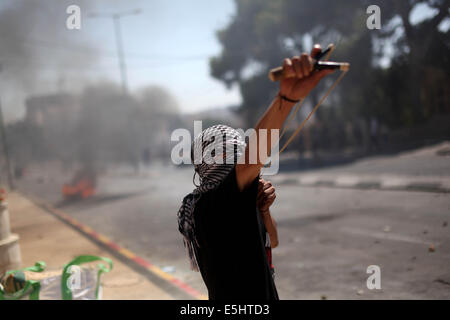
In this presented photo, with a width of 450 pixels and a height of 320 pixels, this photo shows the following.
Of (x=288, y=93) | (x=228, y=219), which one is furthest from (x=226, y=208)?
(x=288, y=93)

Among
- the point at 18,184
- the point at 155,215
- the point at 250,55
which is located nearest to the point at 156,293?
the point at 155,215

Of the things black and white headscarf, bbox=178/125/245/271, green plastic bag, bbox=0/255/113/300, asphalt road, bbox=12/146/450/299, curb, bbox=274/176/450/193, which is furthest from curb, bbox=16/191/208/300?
curb, bbox=274/176/450/193

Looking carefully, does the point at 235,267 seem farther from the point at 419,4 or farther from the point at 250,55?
the point at 250,55

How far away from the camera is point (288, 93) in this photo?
1111 mm

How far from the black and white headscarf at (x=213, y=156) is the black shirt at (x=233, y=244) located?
0.17ft

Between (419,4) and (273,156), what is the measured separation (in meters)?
1.89

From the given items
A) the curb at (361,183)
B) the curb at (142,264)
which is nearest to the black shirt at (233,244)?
the curb at (142,264)

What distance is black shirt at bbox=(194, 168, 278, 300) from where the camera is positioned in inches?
51.1

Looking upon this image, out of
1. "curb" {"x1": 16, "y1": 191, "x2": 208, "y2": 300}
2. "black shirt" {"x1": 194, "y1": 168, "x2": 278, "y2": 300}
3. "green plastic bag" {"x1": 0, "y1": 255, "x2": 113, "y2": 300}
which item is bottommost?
"curb" {"x1": 16, "y1": 191, "x2": 208, "y2": 300}

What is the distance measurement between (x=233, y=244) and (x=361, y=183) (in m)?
8.93

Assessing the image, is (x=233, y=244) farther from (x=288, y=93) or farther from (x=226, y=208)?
(x=288, y=93)

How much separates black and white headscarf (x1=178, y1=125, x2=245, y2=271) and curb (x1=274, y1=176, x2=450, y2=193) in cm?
550

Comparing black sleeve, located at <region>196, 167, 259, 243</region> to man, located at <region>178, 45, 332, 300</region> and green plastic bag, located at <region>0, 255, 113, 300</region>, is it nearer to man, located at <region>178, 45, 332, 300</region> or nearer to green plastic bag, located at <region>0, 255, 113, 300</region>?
man, located at <region>178, 45, 332, 300</region>
